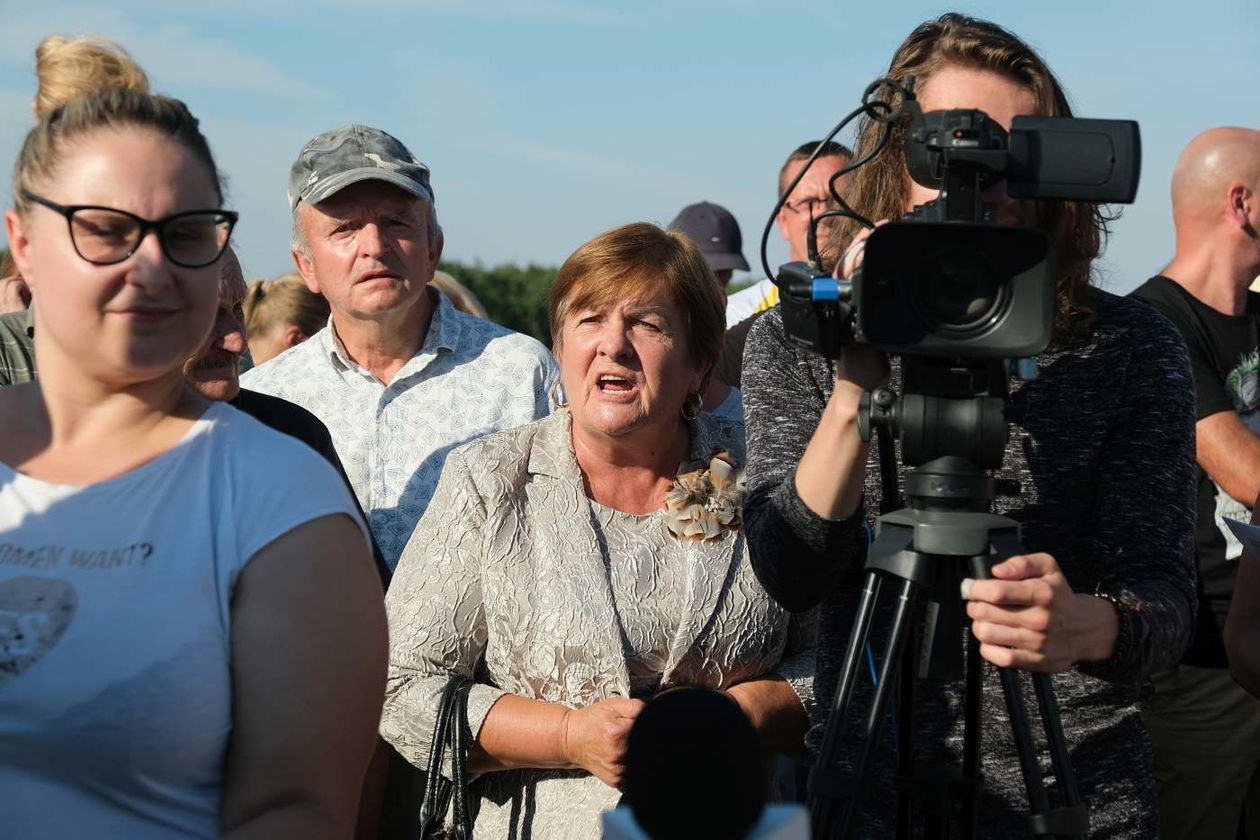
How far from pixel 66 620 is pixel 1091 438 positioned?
146 centimetres

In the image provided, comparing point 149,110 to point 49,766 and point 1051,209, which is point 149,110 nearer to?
point 49,766

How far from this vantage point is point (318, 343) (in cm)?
446

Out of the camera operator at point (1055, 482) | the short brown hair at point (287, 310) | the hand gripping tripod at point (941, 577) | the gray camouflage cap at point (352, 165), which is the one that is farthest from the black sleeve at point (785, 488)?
the short brown hair at point (287, 310)

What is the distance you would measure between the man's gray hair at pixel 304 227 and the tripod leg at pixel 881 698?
2690 mm

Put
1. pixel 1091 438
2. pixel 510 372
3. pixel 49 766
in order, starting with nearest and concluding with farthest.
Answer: pixel 49 766
pixel 1091 438
pixel 510 372

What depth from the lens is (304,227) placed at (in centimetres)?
440

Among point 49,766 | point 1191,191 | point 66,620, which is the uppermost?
point 1191,191

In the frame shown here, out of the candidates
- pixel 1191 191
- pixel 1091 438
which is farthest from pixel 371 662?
pixel 1191 191

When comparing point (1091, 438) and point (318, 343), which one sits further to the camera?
point (318, 343)

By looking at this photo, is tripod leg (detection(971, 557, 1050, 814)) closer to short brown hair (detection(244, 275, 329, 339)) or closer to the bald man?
the bald man

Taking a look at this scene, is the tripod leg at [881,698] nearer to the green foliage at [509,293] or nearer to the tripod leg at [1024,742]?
the tripod leg at [1024,742]

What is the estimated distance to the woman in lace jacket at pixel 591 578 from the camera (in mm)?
3096

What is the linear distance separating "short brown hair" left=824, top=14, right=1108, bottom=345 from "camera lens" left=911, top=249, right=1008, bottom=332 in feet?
1.15

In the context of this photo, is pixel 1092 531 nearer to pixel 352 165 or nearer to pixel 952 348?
pixel 952 348
